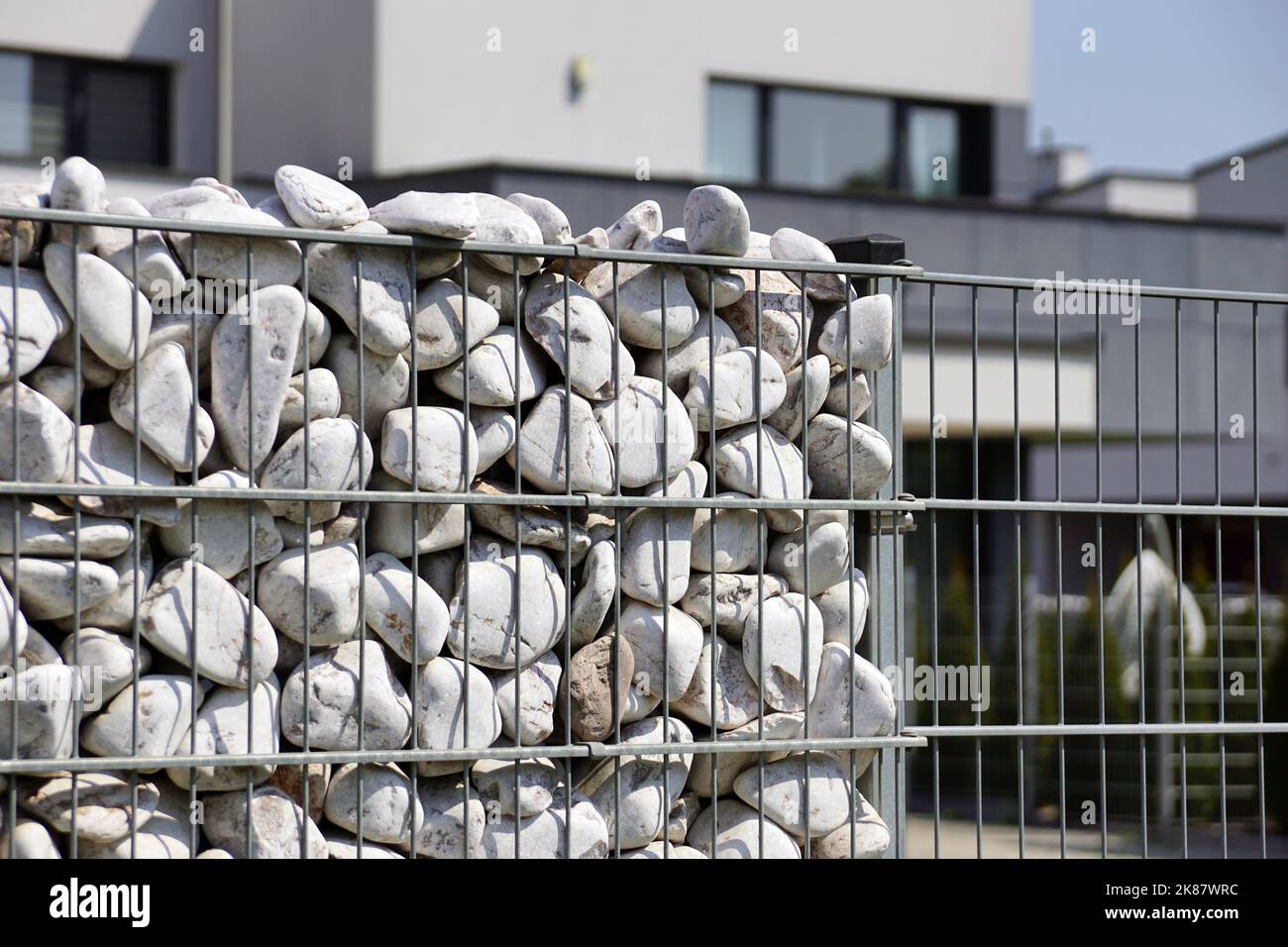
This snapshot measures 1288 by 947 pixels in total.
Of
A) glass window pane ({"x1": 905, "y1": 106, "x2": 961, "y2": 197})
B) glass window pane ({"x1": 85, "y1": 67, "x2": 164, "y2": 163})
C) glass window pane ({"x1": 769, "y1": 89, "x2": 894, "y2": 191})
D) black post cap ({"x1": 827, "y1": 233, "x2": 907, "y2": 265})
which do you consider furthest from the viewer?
glass window pane ({"x1": 905, "y1": 106, "x2": 961, "y2": 197})

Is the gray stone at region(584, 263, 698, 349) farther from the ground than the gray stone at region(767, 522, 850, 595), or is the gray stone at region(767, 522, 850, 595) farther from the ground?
the gray stone at region(584, 263, 698, 349)

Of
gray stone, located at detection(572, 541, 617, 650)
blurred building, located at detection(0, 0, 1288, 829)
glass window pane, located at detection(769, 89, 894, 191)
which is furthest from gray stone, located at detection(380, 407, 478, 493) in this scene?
glass window pane, located at detection(769, 89, 894, 191)

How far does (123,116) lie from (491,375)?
11751 millimetres

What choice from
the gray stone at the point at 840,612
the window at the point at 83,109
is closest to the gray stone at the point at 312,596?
the gray stone at the point at 840,612

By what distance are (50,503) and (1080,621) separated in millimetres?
9238

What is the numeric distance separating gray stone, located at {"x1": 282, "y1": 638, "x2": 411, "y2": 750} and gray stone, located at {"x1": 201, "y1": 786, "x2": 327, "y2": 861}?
5.0 inches

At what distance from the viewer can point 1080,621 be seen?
10992 millimetres

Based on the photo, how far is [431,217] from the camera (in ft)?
10.1

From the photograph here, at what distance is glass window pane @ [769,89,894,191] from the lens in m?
13.9

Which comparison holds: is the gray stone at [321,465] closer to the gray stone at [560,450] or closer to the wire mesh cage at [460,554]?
the wire mesh cage at [460,554]

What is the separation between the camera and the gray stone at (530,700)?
3148 millimetres

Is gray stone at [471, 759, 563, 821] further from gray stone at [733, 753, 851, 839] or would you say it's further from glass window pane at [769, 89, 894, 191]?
glass window pane at [769, 89, 894, 191]
